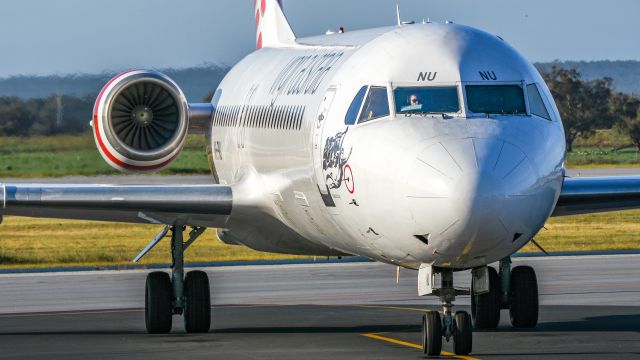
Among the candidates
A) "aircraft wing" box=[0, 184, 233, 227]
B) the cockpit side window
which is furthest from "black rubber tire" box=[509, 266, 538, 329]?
the cockpit side window

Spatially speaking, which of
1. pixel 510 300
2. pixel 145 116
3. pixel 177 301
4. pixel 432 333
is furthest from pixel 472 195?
pixel 145 116

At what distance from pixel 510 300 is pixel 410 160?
21.8ft

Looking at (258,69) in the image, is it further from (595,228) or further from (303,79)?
(595,228)

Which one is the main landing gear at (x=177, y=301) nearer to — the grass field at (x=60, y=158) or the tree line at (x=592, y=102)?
the grass field at (x=60, y=158)

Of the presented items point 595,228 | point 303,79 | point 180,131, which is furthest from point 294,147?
point 595,228

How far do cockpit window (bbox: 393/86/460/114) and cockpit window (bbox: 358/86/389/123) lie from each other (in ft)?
0.41

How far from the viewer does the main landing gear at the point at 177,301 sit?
20.4 metres

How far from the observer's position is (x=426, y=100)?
1570 centimetres

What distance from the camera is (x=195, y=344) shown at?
1877 cm

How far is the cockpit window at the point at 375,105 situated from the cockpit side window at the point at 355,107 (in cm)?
9

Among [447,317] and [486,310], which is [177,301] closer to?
[486,310]

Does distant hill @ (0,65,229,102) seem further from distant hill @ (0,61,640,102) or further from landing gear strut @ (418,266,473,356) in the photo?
landing gear strut @ (418,266,473,356)

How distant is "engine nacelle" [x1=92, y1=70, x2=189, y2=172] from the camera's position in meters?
22.3

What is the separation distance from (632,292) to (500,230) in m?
12.6
